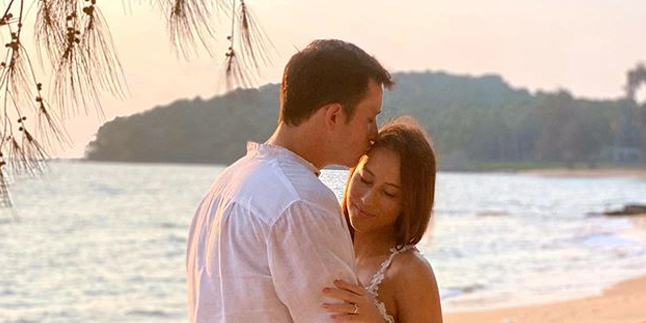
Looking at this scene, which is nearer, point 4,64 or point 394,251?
point 394,251

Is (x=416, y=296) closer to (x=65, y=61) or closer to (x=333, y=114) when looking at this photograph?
(x=333, y=114)

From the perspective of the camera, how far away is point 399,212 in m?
2.45

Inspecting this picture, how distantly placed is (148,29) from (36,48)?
32cm

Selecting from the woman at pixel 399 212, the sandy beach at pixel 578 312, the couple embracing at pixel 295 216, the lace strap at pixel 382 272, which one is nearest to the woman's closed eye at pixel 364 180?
the woman at pixel 399 212

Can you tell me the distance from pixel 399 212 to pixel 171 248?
21556mm

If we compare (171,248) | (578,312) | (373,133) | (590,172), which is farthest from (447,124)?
(590,172)

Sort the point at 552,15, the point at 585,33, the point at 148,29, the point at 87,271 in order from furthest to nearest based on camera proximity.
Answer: the point at 552,15
the point at 585,33
the point at 87,271
the point at 148,29

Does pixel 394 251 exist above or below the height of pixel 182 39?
below

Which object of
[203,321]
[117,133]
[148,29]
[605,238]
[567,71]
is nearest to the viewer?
[203,321]

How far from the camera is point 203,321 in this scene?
2.00 metres

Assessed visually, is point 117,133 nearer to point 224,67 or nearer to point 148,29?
point 148,29

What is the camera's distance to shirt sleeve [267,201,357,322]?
186 centimetres

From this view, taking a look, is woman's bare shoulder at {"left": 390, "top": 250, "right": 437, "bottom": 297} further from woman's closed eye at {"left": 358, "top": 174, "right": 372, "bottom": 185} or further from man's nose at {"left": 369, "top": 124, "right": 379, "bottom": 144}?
man's nose at {"left": 369, "top": 124, "right": 379, "bottom": 144}

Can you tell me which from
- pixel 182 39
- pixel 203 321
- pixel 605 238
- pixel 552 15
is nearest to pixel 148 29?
pixel 182 39
